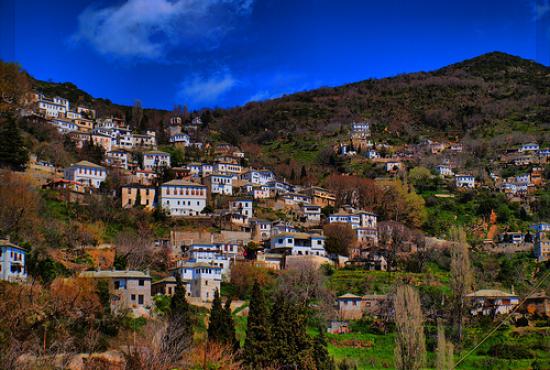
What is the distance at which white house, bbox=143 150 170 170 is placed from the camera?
63.6 m

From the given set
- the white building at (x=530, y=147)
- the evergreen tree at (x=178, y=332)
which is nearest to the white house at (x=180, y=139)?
the white building at (x=530, y=147)

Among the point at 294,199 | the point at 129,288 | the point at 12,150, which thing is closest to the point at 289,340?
the point at 129,288

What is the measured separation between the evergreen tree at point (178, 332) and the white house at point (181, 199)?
21535 millimetres

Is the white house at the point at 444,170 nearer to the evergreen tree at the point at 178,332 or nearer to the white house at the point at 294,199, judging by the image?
the white house at the point at 294,199

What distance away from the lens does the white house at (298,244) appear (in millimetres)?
48000

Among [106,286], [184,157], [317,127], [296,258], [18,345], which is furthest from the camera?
[317,127]

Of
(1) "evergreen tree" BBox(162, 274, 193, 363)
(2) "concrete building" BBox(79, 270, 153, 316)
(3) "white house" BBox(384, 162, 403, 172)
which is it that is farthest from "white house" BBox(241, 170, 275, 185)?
(1) "evergreen tree" BBox(162, 274, 193, 363)

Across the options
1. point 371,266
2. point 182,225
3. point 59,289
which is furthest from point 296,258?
point 59,289

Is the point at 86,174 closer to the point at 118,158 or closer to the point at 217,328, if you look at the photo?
the point at 118,158

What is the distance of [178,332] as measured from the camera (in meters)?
23.8

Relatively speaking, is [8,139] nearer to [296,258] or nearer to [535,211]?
[296,258]

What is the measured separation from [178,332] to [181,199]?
29.3 meters

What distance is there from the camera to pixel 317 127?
110500mm

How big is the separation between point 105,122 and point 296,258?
37.5 meters
